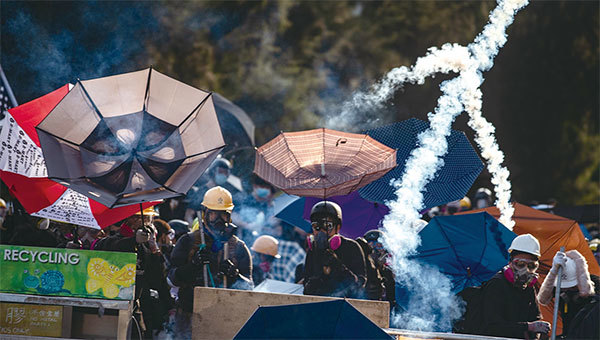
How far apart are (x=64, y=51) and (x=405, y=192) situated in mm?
5969

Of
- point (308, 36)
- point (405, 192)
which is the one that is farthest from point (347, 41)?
point (405, 192)

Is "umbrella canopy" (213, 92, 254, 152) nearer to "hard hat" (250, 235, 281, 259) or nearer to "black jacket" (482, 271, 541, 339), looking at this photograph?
"hard hat" (250, 235, 281, 259)

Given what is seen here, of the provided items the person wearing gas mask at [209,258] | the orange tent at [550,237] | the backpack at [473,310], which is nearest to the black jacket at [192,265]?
the person wearing gas mask at [209,258]

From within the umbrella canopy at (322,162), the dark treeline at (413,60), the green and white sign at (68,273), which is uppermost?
the dark treeline at (413,60)

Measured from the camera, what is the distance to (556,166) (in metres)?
25.2

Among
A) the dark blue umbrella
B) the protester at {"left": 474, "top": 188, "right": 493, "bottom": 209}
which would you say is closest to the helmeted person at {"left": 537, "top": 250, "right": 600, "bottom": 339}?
the dark blue umbrella

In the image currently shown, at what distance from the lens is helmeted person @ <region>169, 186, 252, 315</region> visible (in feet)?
26.0

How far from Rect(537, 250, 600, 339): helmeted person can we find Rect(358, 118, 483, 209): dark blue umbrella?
2.16 metres

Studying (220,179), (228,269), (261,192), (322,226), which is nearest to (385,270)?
(322,226)

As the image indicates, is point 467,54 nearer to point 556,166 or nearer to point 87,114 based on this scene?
point 87,114

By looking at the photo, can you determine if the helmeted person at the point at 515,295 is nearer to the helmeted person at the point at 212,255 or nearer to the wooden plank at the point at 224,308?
the wooden plank at the point at 224,308

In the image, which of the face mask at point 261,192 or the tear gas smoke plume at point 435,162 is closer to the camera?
the tear gas smoke plume at point 435,162

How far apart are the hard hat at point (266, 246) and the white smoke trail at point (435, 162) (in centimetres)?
193

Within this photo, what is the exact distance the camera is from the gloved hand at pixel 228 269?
8055 mm
